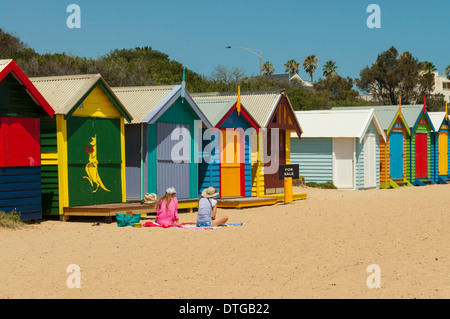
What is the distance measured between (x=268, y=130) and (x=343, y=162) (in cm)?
664

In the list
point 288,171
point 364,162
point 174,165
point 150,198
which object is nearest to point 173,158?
point 174,165

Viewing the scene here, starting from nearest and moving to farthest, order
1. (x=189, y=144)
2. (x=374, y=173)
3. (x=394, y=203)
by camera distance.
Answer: (x=189, y=144) < (x=394, y=203) < (x=374, y=173)

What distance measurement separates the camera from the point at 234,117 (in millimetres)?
22000

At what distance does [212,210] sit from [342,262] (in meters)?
4.98

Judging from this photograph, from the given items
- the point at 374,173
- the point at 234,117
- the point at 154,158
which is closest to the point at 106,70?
the point at 374,173

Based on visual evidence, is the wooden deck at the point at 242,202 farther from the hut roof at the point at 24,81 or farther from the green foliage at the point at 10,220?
the green foliage at the point at 10,220

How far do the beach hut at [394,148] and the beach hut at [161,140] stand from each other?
13234mm

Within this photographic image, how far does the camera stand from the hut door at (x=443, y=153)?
36.6m

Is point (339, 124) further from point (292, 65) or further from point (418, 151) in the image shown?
point (292, 65)

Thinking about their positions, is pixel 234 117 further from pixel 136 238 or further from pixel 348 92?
pixel 348 92

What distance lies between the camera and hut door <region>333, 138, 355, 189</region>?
29366 millimetres

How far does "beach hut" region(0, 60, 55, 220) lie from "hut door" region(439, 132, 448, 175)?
25204 millimetres

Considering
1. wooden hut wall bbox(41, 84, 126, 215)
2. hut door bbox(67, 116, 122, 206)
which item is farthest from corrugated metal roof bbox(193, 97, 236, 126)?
hut door bbox(67, 116, 122, 206)

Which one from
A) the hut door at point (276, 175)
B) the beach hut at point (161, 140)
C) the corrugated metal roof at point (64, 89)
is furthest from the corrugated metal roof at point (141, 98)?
the hut door at point (276, 175)
